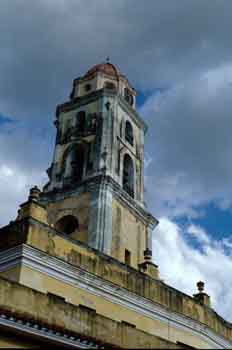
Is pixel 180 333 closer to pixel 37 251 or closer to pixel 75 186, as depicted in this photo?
pixel 37 251

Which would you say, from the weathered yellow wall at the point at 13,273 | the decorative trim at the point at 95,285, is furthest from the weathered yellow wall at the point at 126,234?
the weathered yellow wall at the point at 13,273

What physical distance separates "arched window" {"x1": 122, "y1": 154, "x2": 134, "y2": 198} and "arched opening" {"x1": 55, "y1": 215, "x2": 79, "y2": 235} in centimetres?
421

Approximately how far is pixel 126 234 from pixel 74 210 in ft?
9.56

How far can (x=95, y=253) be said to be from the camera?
19250 mm

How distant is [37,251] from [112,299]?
363 centimetres

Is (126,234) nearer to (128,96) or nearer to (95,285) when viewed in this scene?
(95,285)

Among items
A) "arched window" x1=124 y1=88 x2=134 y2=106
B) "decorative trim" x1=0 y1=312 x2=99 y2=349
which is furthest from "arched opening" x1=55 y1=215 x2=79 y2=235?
"decorative trim" x1=0 y1=312 x2=99 y2=349

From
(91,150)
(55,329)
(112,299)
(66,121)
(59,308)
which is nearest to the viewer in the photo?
(55,329)

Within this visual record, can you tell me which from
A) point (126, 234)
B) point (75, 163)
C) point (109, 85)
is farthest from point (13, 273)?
point (109, 85)

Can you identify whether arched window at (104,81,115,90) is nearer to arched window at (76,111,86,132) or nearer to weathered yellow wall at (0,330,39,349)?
arched window at (76,111,86,132)

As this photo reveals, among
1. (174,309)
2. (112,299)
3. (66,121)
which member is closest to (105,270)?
(112,299)

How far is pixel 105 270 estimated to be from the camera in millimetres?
19250

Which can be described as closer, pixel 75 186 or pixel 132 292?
pixel 132 292

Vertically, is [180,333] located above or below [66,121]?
→ below
